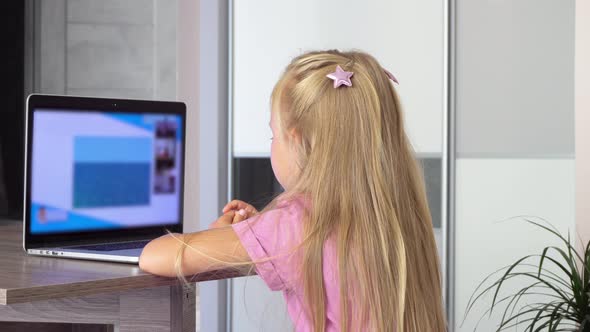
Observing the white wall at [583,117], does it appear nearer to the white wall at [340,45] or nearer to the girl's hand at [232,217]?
the white wall at [340,45]

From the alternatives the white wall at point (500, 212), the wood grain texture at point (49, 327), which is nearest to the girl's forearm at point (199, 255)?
the wood grain texture at point (49, 327)

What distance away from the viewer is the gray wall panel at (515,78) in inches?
119

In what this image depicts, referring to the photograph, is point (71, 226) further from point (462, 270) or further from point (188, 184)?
point (188, 184)

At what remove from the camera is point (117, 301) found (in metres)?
1.46

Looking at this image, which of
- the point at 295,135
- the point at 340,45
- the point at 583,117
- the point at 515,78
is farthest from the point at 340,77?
the point at 340,45

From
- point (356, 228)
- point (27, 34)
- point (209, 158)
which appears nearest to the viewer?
point (356, 228)

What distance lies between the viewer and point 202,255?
1395mm

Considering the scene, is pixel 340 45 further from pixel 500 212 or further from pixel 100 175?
pixel 100 175

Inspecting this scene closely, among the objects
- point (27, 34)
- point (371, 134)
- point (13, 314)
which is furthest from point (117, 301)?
point (27, 34)

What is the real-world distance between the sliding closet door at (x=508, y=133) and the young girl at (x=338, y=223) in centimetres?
168

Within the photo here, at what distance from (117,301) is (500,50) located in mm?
2071

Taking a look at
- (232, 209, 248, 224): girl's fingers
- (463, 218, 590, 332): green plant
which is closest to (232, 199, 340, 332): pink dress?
(232, 209, 248, 224): girl's fingers

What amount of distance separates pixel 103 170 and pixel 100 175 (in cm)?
Result: 1

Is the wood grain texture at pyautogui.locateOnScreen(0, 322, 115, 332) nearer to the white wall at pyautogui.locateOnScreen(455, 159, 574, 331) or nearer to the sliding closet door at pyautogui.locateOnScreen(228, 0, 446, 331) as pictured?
the sliding closet door at pyautogui.locateOnScreen(228, 0, 446, 331)
